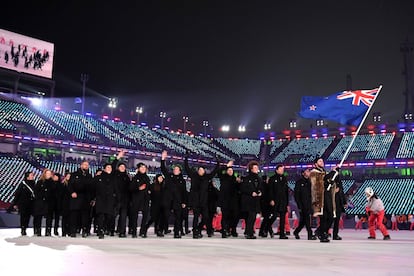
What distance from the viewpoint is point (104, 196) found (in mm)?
11852

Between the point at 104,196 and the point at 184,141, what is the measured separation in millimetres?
50034

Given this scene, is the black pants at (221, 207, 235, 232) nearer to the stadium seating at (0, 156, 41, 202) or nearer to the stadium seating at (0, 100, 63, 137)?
the stadium seating at (0, 156, 41, 202)

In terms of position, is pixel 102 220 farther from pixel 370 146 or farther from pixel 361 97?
pixel 370 146

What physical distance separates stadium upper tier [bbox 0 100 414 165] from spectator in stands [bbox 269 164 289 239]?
31.7m

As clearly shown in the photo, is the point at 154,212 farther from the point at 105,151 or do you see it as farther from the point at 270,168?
the point at 270,168

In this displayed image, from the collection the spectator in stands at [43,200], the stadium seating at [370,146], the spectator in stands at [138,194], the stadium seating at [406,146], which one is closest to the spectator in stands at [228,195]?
the spectator in stands at [138,194]

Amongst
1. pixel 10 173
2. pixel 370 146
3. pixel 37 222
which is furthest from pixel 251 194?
pixel 370 146

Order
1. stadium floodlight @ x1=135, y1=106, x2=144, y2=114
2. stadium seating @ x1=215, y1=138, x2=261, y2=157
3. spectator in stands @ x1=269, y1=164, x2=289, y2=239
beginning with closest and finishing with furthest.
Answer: spectator in stands @ x1=269, y1=164, x2=289, y2=239 → stadium seating @ x1=215, y1=138, x2=261, y2=157 → stadium floodlight @ x1=135, y1=106, x2=144, y2=114

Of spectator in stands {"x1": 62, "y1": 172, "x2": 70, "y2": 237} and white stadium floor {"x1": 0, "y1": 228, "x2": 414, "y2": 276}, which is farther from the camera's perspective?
spectator in stands {"x1": 62, "y1": 172, "x2": 70, "y2": 237}

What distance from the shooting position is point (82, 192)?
41.7ft

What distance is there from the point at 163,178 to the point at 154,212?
46.1 inches

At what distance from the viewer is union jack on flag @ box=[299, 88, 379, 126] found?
517 inches

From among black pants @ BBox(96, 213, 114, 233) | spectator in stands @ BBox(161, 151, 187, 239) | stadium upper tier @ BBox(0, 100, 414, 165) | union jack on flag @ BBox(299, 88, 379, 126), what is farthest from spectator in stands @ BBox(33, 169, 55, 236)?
stadium upper tier @ BBox(0, 100, 414, 165)

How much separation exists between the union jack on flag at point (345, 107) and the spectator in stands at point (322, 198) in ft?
6.91
